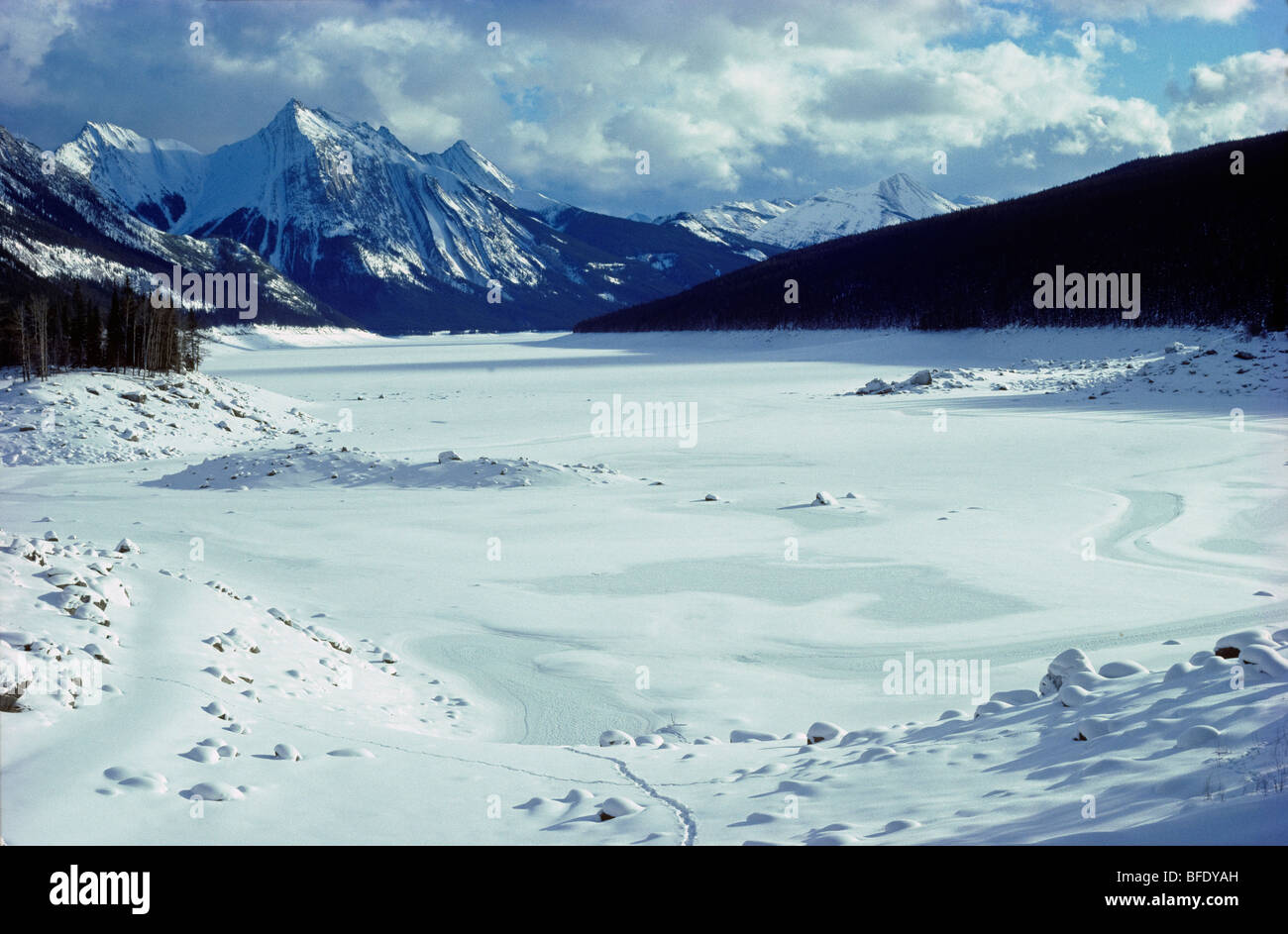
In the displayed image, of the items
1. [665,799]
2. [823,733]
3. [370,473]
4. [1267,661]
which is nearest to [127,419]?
[370,473]

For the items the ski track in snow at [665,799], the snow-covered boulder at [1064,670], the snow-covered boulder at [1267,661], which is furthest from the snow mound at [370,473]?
the snow-covered boulder at [1267,661]

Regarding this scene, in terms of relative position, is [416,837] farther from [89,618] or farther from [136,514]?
[136,514]

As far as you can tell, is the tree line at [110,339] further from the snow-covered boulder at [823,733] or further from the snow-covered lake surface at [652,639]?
the snow-covered boulder at [823,733]

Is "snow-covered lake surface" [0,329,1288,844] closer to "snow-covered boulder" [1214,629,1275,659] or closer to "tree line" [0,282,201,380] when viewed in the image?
"snow-covered boulder" [1214,629,1275,659]

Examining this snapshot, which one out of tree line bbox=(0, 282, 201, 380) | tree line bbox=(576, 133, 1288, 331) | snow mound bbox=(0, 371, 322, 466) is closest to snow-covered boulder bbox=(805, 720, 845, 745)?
snow mound bbox=(0, 371, 322, 466)

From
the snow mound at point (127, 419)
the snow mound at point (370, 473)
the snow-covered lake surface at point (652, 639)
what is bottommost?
the snow-covered lake surface at point (652, 639)

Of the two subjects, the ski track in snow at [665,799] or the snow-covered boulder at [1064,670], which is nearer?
the ski track in snow at [665,799]
